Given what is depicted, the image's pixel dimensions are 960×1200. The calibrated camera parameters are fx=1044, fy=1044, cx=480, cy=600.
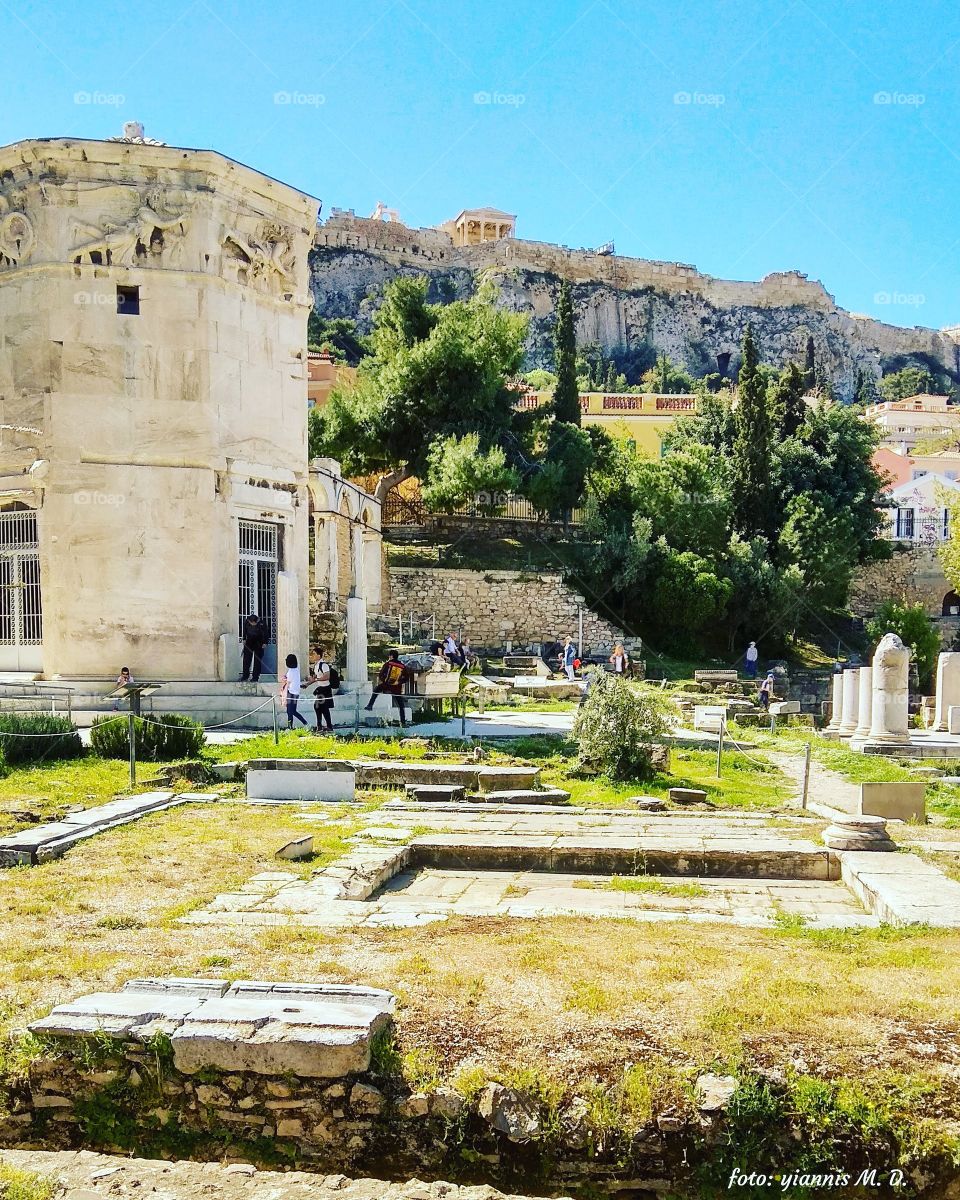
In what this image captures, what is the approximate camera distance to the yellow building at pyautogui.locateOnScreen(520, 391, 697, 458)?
6056cm

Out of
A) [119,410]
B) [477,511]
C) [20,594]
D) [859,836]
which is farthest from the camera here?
[477,511]

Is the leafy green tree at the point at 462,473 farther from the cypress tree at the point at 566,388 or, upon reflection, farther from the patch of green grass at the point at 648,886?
the patch of green grass at the point at 648,886

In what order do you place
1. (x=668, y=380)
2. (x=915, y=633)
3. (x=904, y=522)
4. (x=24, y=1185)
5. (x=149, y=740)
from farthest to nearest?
(x=668, y=380) → (x=904, y=522) → (x=915, y=633) → (x=149, y=740) → (x=24, y=1185)

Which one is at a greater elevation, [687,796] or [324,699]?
[324,699]

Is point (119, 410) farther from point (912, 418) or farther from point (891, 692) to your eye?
point (912, 418)

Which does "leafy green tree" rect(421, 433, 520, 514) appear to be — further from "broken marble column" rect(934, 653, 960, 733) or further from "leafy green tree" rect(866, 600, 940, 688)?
"broken marble column" rect(934, 653, 960, 733)

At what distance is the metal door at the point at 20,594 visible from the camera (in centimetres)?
1661

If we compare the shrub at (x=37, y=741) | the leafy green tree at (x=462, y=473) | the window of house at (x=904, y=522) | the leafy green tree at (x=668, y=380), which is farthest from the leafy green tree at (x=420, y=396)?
the leafy green tree at (x=668, y=380)

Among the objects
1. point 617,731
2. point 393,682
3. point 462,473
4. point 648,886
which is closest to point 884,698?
point 617,731

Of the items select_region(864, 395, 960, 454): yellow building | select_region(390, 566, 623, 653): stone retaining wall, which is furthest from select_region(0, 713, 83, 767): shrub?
select_region(864, 395, 960, 454): yellow building

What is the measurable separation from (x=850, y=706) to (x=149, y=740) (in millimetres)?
14522

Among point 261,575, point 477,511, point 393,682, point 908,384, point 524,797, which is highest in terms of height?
point 908,384

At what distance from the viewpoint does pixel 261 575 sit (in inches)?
705

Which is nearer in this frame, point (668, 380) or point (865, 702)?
point (865, 702)
